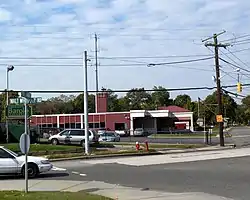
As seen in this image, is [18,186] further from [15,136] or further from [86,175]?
[15,136]

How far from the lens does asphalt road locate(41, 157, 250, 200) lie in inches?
619

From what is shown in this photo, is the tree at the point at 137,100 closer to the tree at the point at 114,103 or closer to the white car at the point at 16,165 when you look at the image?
the tree at the point at 114,103

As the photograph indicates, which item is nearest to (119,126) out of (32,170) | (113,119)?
(113,119)

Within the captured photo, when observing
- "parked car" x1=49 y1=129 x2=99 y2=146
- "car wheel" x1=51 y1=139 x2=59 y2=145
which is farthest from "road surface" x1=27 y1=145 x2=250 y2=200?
"car wheel" x1=51 y1=139 x2=59 y2=145

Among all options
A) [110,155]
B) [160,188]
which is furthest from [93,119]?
[160,188]

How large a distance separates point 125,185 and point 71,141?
27809 millimetres

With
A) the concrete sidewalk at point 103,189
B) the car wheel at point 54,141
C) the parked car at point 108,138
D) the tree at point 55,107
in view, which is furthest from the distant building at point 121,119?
the concrete sidewalk at point 103,189

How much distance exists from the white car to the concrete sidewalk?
0.95 meters

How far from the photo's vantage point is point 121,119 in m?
95.1

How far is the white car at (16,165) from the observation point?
19.2m

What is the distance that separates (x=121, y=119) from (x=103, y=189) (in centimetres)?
7940

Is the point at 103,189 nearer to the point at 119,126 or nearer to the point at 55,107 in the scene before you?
the point at 119,126

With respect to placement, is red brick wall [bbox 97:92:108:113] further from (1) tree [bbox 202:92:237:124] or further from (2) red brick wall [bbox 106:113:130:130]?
(1) tree [bbox 202:92:237:124]

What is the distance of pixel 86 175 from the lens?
2114 cm
